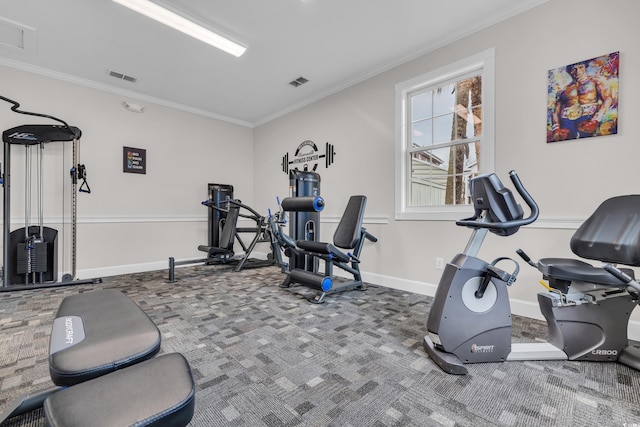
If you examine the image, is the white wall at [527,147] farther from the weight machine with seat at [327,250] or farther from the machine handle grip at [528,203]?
the machine handle grip at [528,203]

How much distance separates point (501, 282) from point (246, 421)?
1630 millimetres

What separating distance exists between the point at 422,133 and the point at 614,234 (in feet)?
7.36

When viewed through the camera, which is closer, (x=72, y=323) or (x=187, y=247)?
(x=72, y=323)

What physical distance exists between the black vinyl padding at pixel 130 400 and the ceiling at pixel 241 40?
302cm

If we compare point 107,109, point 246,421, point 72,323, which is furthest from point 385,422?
point 107,109

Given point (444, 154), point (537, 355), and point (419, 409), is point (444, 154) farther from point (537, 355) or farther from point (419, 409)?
point (419, 409)

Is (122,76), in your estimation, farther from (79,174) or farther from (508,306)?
(508,306)

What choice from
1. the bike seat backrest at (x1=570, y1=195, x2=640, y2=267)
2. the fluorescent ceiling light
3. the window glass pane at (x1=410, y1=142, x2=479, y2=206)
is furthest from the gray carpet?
the fluorescent ceiling light

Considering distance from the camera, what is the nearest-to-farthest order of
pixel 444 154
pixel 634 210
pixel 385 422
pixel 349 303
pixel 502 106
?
pixel 385 422 → pixel 634 210 → pixel 502 106 → pixel 349 303 → pixel 444 154

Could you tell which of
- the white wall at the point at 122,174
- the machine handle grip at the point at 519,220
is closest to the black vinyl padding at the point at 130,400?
the machine handle grip at the point at 519,220

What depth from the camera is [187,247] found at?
518cm

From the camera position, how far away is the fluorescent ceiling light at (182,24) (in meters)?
2.62

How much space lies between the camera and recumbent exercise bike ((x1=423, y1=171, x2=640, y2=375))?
5.63 feet

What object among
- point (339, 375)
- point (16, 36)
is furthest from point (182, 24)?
point (339, 375)
